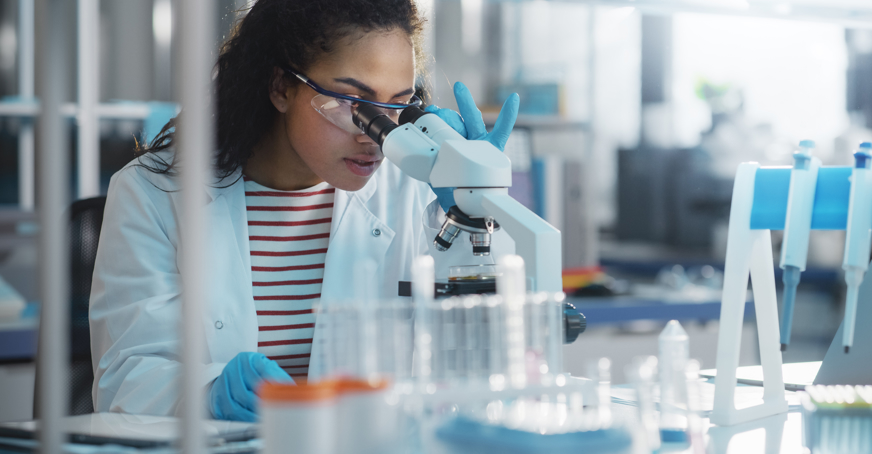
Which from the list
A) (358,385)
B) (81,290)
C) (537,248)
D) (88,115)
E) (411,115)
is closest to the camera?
(358,385)

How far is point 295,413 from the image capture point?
0.59m

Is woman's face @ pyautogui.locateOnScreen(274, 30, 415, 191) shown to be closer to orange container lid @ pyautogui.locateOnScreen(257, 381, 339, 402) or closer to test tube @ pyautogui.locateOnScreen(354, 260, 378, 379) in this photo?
test tube @ pyautogui.locateOnScreen(354, 260, 378, 379)

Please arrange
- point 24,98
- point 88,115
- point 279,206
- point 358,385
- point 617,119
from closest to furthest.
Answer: point 358,385
point 279,206
point 88,115
point 24,98
point 617,119

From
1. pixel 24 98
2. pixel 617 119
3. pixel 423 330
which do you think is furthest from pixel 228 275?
pixel 617 119

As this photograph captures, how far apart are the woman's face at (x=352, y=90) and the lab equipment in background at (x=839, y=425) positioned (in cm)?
85

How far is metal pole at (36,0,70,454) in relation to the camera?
1.71 feet

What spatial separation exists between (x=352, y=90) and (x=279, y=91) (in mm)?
265

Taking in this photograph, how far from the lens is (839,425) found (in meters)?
0.76

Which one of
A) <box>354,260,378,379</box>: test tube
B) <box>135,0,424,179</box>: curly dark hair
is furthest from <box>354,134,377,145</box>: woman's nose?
<box>354,260,378,379</box>: test tube

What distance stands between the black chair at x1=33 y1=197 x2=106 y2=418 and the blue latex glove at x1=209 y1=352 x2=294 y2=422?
1.89 feet

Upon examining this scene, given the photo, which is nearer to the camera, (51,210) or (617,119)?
(51,210)

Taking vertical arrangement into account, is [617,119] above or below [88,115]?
above

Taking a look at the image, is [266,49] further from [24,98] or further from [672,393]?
[24,98]

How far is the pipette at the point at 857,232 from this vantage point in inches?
34.9
